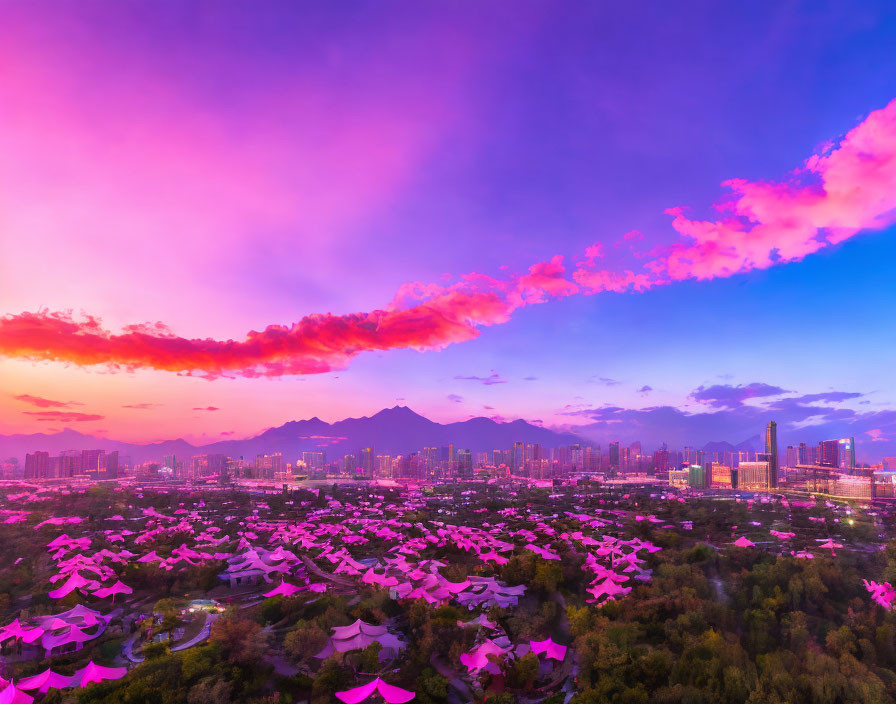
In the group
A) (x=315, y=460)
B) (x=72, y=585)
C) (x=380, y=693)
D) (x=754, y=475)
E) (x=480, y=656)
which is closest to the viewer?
(x=380, y=693)

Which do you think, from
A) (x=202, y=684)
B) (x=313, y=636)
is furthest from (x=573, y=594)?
(x=202, y=684)

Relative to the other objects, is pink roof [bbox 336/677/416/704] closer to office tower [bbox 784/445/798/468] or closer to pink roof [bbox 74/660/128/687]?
pink roof [bbox 74/660/128/687]

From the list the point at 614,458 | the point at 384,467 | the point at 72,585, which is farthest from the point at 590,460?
the point at 72,585

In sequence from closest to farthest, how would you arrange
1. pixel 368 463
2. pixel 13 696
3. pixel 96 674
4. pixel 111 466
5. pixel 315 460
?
pixel 13 696 < pixel 96 674 < pixel 111 466 < pixel 368 463 < pixel 315 460

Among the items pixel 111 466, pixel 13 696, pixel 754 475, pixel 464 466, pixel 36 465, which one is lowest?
pixel 464 466

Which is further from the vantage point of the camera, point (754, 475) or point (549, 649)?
point (754, 475)

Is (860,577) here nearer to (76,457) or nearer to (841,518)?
(841,518)

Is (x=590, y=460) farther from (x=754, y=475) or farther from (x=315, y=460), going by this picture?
(x=315, y=460)

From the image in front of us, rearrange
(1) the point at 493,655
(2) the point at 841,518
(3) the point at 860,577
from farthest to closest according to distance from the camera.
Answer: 1. (2) the point at 841,518
2. (3) the point at 860,577
3. (1) the point at 493,655

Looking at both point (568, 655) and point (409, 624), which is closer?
point (568, 655)
